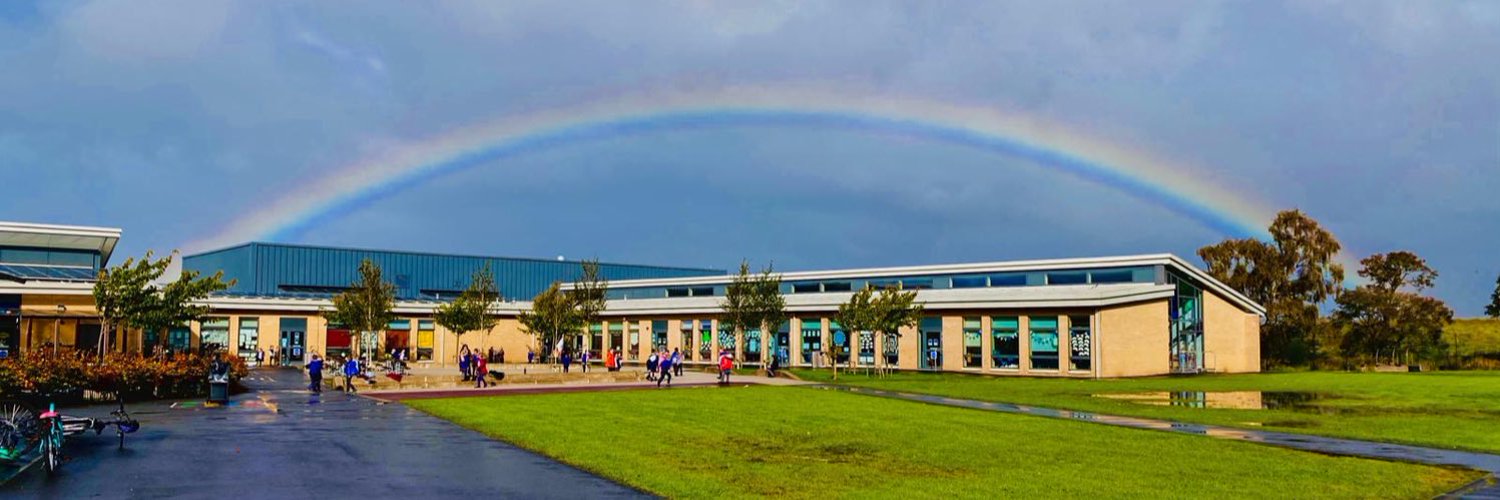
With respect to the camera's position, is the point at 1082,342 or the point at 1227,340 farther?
the point at 1227,340

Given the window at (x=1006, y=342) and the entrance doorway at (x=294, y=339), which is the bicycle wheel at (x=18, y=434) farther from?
the entrance doorway at (x=294, y=339)

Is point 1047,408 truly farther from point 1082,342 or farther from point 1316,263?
point 1316,263

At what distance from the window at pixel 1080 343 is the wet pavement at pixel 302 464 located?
42.0 m


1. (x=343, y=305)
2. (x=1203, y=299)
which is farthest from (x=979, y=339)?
(x=343, y=305)

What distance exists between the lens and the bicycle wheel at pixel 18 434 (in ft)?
54.1

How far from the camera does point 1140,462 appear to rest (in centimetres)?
1973

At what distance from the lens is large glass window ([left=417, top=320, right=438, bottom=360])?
83.7 meters

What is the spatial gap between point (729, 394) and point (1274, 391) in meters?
23.3

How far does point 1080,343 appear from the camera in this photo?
2419 inches

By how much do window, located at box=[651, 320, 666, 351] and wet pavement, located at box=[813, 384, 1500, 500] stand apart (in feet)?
162

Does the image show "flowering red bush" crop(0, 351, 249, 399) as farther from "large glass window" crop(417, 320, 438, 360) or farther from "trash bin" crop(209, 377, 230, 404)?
"large glass window" crop(417, 320, 438, 360)

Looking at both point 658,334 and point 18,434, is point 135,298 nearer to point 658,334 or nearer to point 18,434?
point 18,434

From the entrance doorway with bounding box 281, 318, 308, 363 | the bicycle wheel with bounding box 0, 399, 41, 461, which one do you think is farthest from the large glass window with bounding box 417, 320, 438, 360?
the bicycle wheel with bounding box 0, 399, 41, 461

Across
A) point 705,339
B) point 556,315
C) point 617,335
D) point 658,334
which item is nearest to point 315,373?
point 556,315
